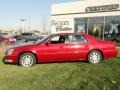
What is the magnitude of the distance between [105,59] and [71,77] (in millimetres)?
4321

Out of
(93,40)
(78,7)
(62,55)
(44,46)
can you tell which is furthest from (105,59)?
(78,7)

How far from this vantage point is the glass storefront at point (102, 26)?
32.8m

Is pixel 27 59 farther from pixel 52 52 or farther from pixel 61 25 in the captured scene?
pixel 61 25

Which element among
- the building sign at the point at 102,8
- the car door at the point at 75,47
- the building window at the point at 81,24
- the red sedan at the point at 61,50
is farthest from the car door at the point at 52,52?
the building window at the point at 81,24

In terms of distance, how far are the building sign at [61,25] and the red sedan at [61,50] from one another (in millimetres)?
26598

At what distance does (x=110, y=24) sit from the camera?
3359 centimetres

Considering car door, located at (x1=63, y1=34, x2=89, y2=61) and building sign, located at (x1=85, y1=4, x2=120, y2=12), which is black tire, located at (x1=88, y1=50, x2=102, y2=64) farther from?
building sign, located at (x1=85, y1=4, x2=120, y2=12)

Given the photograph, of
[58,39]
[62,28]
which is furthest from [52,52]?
[62,28]

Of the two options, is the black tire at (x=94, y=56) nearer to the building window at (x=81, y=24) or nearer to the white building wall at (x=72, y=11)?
the white building wall at (x=72, y=11)

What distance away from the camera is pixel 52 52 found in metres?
11.9

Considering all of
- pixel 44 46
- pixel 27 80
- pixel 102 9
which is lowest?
pixel 27 80

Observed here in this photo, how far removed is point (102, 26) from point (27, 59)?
23.7 meters

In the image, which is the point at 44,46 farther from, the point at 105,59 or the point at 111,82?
the point at 111,82

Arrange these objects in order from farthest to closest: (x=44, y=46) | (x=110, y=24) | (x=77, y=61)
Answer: (x=110, y=24), (x=77, y=61), (x=44, y=46)
